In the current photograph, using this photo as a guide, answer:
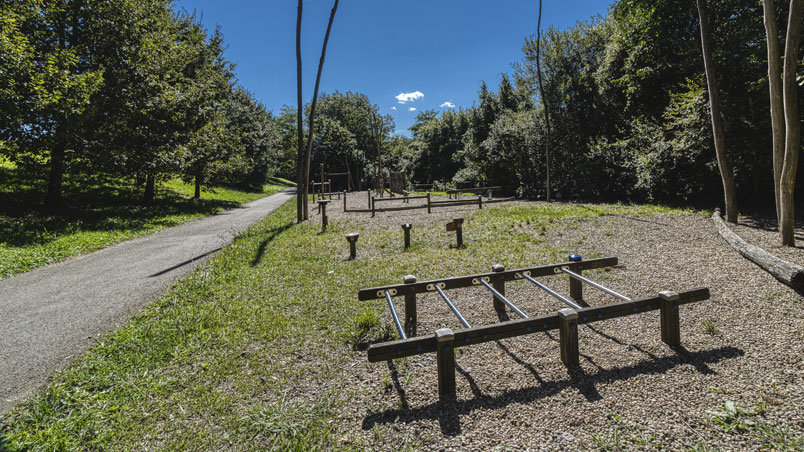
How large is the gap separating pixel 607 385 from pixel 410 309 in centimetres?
223

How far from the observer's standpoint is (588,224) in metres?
9.94

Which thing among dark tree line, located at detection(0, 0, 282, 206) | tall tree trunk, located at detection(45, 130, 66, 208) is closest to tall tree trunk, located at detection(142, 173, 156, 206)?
dark tree line, located at detection(0, 0, 282, 206)

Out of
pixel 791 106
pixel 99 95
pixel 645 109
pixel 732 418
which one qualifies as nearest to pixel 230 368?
pixel 732 418

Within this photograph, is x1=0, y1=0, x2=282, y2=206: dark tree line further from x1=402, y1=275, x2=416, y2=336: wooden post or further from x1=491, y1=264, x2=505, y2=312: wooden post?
x1=491, y1=264, x2=505, y2=312: wooden post

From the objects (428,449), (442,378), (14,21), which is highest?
(14,21)

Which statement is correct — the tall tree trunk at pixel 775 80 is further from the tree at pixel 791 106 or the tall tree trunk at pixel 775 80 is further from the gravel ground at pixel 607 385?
the gravel ground at pixel 607 385

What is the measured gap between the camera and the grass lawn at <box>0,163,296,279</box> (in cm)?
808

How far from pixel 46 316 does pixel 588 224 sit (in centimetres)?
1208

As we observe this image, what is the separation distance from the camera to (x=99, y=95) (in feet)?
41.9

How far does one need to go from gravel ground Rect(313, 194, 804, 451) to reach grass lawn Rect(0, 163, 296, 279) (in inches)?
352

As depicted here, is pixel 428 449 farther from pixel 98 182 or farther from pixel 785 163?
pixel 98 182

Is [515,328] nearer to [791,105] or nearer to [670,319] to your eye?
[670,319]

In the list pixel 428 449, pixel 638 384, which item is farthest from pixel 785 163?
pixel 428 449

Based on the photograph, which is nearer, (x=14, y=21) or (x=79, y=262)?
(x=79, y=262)
